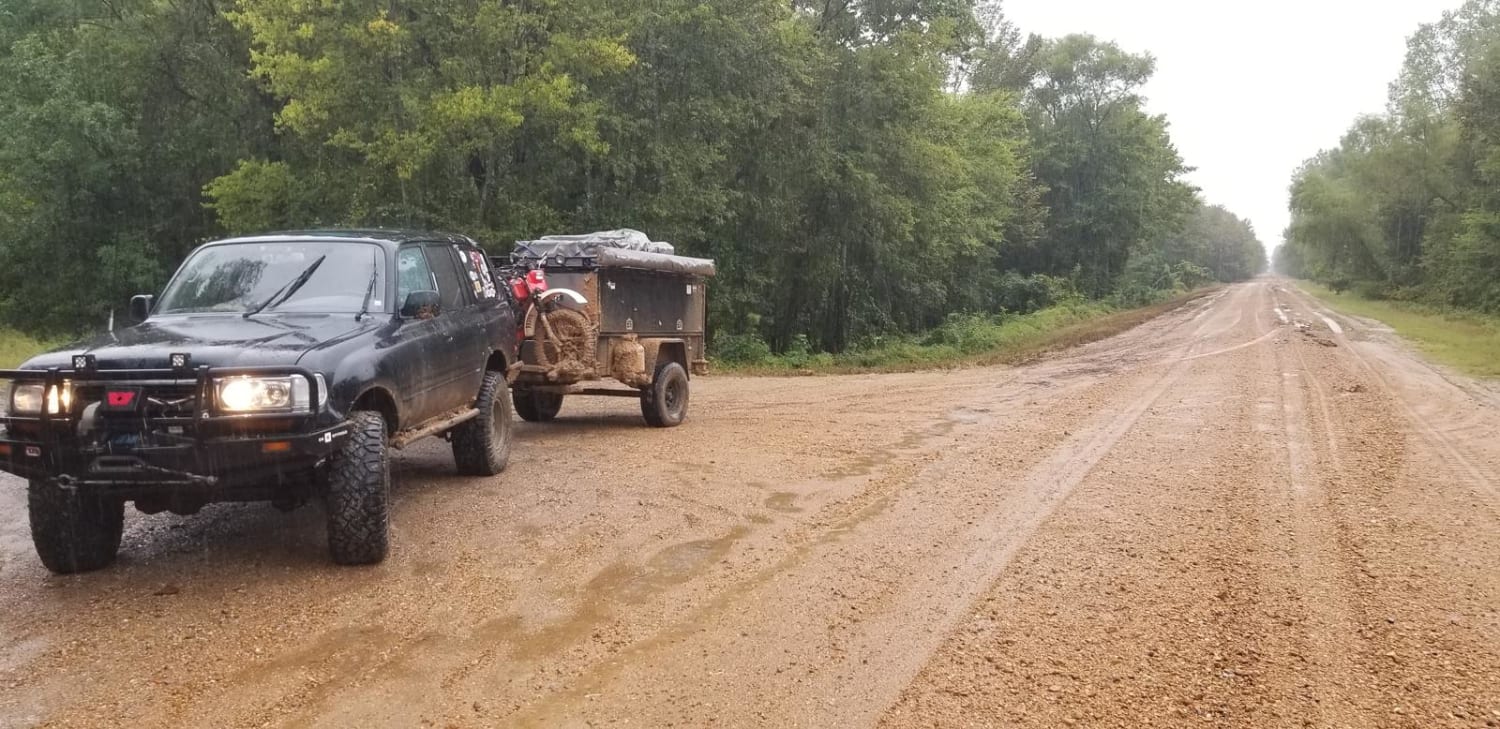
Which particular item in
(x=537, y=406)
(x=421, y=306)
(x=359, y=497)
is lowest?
(x=537, y=406)

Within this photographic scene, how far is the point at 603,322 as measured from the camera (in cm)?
1020

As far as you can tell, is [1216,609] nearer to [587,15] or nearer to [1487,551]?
[1487,551]

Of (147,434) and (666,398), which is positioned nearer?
(147,434)

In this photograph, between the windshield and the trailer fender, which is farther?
the trailer fender

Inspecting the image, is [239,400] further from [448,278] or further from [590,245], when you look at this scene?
[590,245]

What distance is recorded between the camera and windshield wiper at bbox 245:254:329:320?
20.7 feet

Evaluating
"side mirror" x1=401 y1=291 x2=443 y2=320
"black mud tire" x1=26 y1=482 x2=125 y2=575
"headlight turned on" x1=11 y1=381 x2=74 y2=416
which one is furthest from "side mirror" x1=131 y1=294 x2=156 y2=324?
"side mirror" x1=401 y1=291 x2=443 y2=320

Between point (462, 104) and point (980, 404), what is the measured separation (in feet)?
34.9

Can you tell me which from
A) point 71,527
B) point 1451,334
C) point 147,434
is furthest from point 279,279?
point 1451,334

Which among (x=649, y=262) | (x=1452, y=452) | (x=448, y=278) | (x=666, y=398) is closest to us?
(x=448, y=278)

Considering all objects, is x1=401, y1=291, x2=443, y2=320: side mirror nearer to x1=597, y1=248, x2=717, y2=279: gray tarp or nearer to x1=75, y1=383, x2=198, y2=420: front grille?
x1=75, y1=383, x2=198, y2=420: front grille

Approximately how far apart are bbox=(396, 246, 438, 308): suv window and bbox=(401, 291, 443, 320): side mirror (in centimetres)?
16

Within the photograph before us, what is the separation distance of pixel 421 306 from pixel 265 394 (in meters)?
1.51

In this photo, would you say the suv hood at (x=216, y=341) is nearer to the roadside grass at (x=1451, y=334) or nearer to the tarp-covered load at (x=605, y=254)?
the tarp-covered load at (x=605, y=254)
